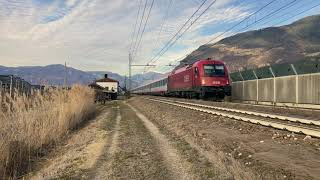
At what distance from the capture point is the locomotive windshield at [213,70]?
34500 mm

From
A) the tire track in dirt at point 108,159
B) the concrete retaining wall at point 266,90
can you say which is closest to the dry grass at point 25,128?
the tire track in dirt at point 108,159

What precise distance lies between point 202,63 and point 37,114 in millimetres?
23146

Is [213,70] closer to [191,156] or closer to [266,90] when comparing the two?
[266,90]

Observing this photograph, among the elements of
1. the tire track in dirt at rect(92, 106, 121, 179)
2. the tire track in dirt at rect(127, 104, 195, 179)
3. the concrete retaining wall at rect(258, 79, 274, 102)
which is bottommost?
the tire track in dirt at rect(92, 106, 121, 179)

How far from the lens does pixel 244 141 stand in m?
10.4

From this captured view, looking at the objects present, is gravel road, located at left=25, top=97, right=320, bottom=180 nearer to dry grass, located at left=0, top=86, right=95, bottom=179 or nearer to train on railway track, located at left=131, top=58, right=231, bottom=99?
dry grass, located at left=0, top=86, right=95, bottom=179

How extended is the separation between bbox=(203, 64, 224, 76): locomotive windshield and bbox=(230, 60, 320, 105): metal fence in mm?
2607

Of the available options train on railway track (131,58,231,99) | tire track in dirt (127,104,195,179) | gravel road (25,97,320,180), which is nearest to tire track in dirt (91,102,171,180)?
gravel road (25,97,320,180)

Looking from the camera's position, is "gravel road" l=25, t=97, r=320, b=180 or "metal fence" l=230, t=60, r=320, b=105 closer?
"gravel road" l=25, t=97, r=320, b=180

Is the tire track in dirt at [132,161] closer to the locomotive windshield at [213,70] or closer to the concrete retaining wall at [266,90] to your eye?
the concrete retaining wall at [266,90]

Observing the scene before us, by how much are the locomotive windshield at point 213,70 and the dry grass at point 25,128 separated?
1946 centimetres

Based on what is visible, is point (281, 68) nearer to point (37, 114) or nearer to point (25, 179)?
point (37, 114)

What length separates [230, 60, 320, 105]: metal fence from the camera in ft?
81.4

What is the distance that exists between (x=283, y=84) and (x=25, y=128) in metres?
20.8
